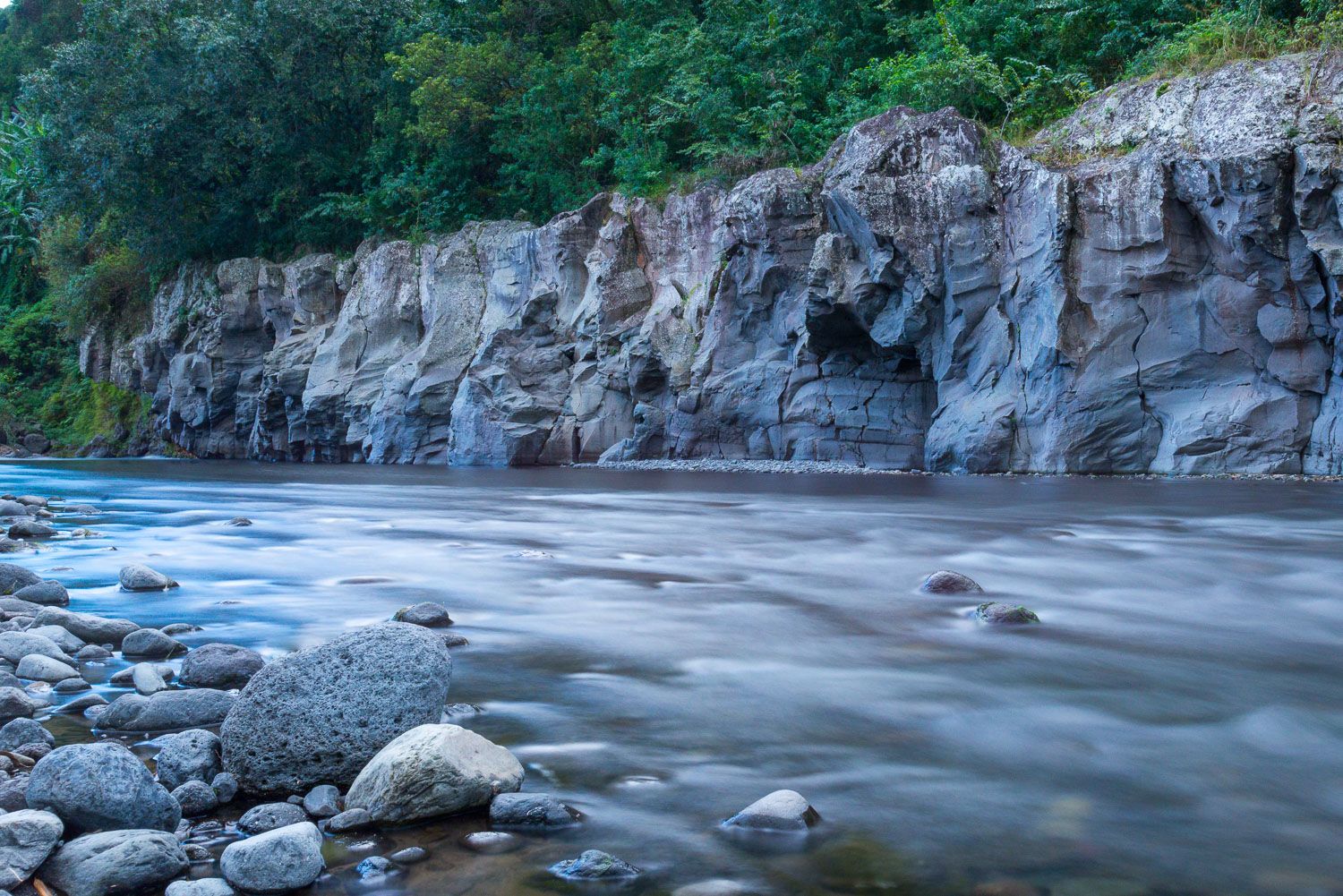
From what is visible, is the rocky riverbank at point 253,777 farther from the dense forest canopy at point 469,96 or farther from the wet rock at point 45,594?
the dense forest canopy at point 469,96

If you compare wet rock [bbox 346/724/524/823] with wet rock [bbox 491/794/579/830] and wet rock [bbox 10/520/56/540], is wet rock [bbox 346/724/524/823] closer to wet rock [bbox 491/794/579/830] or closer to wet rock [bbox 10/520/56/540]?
wet rock [bbox 491/794/579/830]

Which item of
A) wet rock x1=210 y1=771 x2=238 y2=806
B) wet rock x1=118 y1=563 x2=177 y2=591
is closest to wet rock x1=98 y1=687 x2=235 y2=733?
wet rock x1=210 y1=771 x2=238 y2=806

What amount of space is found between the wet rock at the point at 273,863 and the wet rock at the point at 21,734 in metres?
1.21

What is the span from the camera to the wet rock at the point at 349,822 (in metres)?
2.86

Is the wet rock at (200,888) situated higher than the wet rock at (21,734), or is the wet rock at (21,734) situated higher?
the wet rock at (21,734)

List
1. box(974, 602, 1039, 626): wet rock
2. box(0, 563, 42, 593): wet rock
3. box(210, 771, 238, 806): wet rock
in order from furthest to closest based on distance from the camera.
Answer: box(0, 563, 42, 593): wet rock
box(974, 602, 1039, 626): wet rock
box(210, 771, 238, 806): wet rock

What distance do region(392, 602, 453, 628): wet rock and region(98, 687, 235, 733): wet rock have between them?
1701 mm

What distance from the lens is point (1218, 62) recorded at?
16562 millimetres

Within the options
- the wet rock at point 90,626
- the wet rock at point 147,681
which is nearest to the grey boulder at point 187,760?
the wet rock at point 147,681

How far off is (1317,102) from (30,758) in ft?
58.0

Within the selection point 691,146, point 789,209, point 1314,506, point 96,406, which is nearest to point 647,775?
point 1314,506

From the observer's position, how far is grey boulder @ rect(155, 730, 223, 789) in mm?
3150

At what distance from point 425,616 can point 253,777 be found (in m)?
2.38

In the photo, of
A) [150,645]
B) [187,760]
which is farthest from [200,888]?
[150,645]
